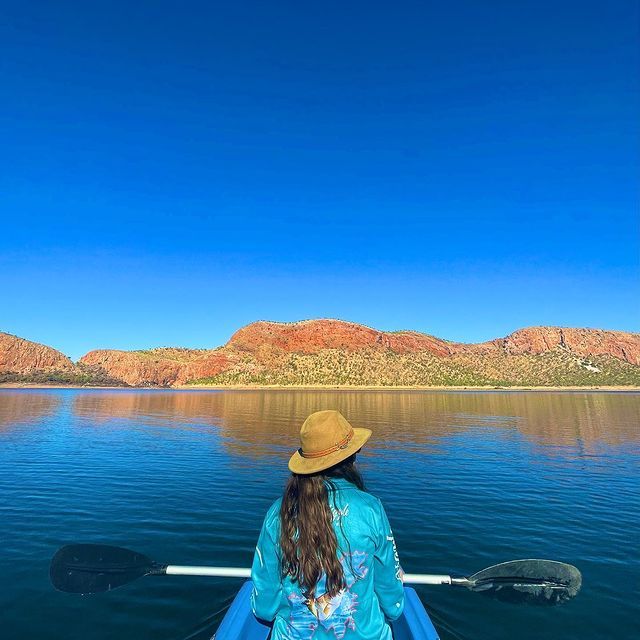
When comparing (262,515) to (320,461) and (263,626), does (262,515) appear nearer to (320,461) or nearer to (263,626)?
(263,626)

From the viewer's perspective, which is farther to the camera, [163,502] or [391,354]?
[391,354]

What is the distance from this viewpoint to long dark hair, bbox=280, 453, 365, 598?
3.34m

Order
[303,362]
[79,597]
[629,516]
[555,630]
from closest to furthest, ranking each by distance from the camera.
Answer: [555,630]
[79,597]
[629,516]
[303,362]

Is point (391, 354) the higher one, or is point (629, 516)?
point (391, 354)

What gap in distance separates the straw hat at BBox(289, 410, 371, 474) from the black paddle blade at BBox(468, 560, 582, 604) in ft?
15.6

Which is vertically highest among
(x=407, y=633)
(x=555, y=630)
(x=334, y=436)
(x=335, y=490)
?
(x=334, y=436)

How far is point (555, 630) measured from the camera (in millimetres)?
7555

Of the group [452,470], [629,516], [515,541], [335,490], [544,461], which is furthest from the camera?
[544,461]

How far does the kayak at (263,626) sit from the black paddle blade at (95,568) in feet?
6.29

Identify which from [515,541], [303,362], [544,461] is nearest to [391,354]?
[303,362]

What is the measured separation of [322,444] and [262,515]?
38.0 feet

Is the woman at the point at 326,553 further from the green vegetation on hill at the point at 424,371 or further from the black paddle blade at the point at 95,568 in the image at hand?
the green vegetation on hill at the point at 424,371

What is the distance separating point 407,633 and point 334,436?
376cm

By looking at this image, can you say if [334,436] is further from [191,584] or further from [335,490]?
[191,584]
